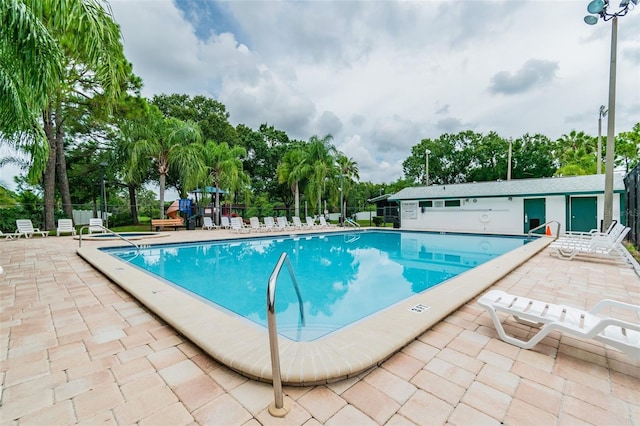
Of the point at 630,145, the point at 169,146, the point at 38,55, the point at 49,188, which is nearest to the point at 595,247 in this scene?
the point at 38,55

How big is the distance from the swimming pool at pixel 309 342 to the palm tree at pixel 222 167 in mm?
12284

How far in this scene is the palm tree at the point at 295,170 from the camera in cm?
1808

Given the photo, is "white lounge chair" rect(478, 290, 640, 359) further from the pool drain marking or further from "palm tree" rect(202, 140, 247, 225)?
"palm tree" rect(202, 140, 247, 225)

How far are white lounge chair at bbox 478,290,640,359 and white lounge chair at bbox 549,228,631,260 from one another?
15.9ft

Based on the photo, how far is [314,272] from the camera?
691 cm

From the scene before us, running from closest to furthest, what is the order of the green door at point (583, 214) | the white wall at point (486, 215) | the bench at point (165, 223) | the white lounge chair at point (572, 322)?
the white lounge chair at point (572, 322) → the green door at point (583, 214) → the white wall at point (486, 215) → the bench at point (165, 223)

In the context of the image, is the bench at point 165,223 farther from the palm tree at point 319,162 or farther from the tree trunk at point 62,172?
the palm tree at point 319,162

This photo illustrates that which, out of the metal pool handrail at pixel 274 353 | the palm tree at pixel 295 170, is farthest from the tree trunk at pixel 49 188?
the metal pool handrail at pixel 274 353

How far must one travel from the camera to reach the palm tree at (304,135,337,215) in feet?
58.4

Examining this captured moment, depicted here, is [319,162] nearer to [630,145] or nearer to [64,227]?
[64,227]

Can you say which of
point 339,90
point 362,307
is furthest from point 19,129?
point 339,90

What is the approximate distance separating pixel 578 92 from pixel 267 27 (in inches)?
526

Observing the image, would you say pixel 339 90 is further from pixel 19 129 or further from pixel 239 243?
pixel 19 129

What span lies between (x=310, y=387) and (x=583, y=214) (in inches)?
642
